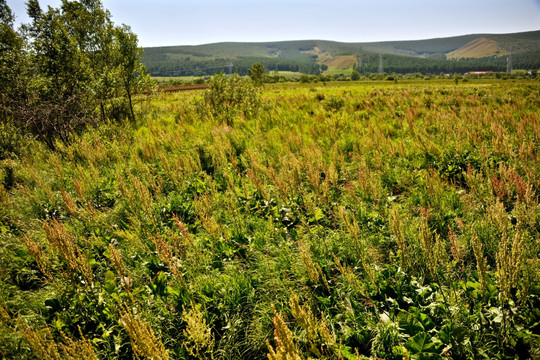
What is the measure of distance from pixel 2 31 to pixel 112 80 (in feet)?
83.5

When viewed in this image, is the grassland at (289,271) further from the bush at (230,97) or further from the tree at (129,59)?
the tree at (129,59)

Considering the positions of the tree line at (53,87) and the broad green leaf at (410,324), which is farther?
the tree line at (53,87)

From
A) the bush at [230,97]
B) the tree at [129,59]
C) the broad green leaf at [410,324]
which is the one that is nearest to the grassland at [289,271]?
the broad green leaf at [410,324]

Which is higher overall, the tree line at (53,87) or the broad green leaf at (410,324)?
the tree line at (53,87)

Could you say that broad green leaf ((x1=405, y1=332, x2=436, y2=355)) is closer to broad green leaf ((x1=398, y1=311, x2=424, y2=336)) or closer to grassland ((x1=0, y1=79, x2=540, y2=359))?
grassland ((x1=0, y1=79, x2=540, y2=359))

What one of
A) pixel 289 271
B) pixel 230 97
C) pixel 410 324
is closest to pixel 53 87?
pixel 230 97

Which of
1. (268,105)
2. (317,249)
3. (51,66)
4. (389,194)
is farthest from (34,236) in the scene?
(268,105)

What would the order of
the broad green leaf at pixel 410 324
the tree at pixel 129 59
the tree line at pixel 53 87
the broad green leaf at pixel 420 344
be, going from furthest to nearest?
the tree at pixel 129 59 < the tree line at pixel 53 87 < the broad green leaf at pixel 410 324 < the broad green leaf at pixel 420 344

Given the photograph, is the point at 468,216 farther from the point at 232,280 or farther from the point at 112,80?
the point at 112,80

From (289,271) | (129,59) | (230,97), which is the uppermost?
(129,59)

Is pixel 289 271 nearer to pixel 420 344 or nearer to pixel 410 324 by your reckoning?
pixel 410 324

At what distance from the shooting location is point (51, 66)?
1053 cm

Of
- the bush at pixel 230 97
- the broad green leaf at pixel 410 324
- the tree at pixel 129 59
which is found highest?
the tree at pixel 129 59

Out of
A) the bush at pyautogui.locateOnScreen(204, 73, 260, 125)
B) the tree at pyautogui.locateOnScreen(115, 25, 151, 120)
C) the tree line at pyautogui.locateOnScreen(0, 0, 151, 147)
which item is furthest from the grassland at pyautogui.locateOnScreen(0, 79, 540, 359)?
the tree at pyautogui.locateOnScreen(115, 25, 151, 120)
